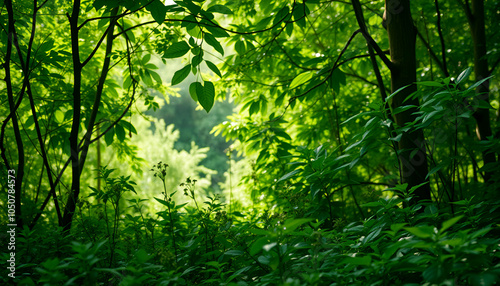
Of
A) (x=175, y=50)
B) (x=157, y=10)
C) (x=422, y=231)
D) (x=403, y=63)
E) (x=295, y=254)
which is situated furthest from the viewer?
(x=403, y=63)

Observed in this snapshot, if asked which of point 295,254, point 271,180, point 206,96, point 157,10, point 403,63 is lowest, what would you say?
point 295,254

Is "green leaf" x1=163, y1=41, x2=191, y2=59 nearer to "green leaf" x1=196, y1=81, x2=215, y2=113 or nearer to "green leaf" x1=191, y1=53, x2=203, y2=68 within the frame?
"green leaf" x1=191, y1=53, x2=203, y2=68

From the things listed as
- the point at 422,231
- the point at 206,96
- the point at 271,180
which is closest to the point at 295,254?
the point at 422,231

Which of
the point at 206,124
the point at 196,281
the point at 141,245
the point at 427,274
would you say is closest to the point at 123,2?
the point at 141,245

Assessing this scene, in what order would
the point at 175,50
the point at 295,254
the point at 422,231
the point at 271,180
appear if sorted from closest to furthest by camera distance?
1. the point at 422,231
2. the point at 295,254
3. the point at 175,50
4. the point at 271,180

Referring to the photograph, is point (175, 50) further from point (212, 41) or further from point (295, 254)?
point (295, 254)

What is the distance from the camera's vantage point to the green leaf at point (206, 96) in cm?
148

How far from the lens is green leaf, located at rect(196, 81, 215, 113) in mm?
1480

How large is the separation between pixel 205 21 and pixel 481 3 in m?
2.09

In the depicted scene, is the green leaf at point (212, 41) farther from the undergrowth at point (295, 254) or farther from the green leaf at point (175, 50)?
the undergrowth at point (295, 254)

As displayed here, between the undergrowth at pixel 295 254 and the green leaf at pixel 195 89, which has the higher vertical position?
the green leaf at pixel 195 89

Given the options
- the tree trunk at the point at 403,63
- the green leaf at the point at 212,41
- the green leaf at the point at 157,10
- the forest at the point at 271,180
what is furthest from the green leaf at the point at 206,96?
the tree trunk at the point at 403,63

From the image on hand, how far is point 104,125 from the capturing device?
2.62 m

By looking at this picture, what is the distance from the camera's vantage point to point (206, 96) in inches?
58.9
